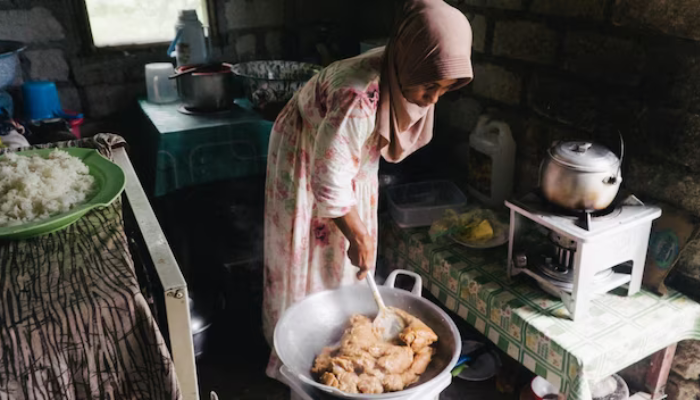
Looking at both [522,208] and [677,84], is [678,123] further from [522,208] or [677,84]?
[522,208]

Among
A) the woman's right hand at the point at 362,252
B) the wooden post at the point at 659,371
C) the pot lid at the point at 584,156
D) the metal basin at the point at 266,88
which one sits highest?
the metal basin at the point at 266,88

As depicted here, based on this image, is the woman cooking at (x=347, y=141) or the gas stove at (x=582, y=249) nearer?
the woman cooking at (x=347, y=141)

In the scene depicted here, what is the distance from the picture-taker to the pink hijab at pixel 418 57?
146 centimetres

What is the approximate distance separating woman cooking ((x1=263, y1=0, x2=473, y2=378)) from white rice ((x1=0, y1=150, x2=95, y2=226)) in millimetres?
641

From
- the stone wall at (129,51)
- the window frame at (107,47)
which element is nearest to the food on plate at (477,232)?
the stone wall at (129,51)

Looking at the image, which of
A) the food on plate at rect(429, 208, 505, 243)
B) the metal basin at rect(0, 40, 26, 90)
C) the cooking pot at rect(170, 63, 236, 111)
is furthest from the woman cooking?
the metal basin at rect(0, 40, 26, 90)

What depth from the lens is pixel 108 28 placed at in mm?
3188

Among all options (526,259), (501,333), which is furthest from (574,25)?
(501,333)

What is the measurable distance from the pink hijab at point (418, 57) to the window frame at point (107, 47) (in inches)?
79.9

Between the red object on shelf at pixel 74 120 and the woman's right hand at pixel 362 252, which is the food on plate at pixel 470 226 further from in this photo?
the red object on shelf at pixel 74 120

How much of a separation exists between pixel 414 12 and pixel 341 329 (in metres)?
0.96

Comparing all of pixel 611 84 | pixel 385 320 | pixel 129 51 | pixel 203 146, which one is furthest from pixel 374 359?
pixel 129 51

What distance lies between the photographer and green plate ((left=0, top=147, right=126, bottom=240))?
1.15 metres

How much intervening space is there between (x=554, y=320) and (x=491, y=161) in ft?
2.87
